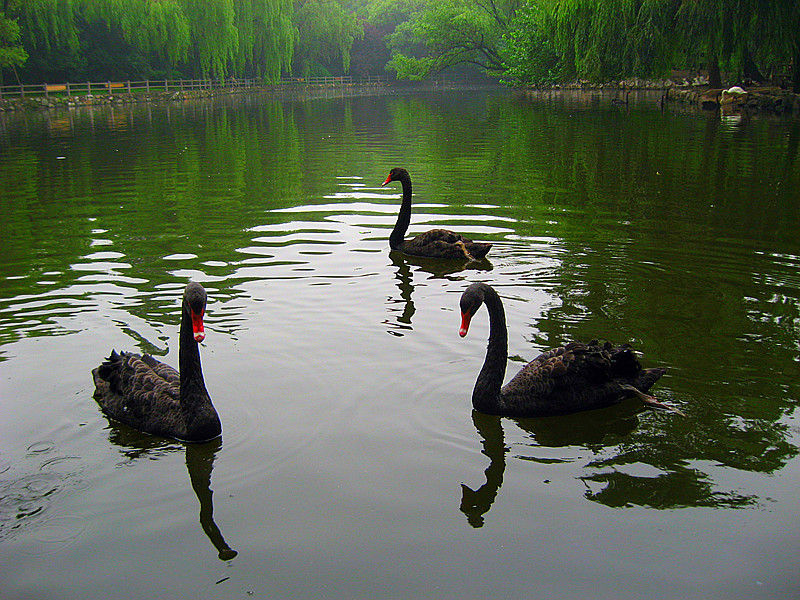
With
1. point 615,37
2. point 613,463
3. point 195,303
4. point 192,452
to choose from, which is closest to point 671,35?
point 615,37

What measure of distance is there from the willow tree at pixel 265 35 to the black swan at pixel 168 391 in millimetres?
51463

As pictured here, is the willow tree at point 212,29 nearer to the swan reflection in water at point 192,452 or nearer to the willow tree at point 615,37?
the willow tree at point 615,37

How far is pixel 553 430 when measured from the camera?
4641mm

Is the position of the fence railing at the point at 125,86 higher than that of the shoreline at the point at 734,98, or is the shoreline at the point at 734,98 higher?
the fence railing at the point at 125,86

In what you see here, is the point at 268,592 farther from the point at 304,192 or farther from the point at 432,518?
the point at 304,192

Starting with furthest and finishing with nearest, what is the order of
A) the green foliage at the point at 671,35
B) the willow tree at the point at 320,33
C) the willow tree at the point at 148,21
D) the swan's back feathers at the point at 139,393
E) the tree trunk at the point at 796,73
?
the willow tree at the point at 320,33 → the willow tree at the point at 148,21 → the tree trunk at the point at 796,73 → the green foliage at the point at 671,35 → the swan's back feathers at the point at 139,393

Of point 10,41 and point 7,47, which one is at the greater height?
point 10,41

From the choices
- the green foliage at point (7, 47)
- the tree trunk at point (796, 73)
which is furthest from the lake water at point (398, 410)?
the green foliage at point (7, 47)

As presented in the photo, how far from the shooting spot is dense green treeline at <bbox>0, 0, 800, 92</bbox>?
2112 centimetres

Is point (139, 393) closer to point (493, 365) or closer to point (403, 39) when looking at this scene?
point (493, 365)

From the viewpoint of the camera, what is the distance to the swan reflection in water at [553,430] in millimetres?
4262

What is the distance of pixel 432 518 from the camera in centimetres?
371

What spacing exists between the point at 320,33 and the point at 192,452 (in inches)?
2966

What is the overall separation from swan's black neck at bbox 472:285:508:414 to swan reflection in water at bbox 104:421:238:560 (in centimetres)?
158
